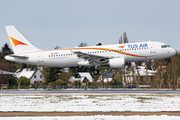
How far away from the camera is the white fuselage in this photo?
42000mm

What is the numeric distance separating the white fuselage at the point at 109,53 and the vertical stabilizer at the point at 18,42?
128 centimetres

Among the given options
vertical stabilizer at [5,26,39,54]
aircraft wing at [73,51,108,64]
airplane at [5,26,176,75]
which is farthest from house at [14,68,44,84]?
aircraft wing at [73,51,108,64]

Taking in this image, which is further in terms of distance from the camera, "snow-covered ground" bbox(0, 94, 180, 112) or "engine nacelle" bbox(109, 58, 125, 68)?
"engine nacelle" bbox(109, 58, 125, 68)

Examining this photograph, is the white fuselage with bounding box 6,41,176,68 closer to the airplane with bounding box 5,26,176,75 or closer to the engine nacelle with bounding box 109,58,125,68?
the airplane with bounding box 5,26,176,75

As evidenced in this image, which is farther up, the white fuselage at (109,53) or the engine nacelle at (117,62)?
the white fuselage at (109,53)

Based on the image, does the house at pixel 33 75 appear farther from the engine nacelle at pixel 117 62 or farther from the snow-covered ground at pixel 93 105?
the snow-covered ground at pixel 93 105

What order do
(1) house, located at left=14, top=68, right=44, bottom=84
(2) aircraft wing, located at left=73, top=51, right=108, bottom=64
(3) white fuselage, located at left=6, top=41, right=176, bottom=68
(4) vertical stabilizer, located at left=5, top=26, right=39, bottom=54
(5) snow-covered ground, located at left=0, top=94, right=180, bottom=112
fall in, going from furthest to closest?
(1) house, located at left=14, top=68, right=44, bottom=84 < (4) vertical stabilizer, located at left=5, top=26, right=39, bottom=54 < (2) aircraft wing, located at left=73, top=51, right=108, bottom=64 < (3) white fuselage, located at left=6, top=41, right=176, bottom=68 < (5) snow-covered ground, located at left=0, top=94, right=180, bottom=112

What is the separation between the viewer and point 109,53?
A: 4319cm

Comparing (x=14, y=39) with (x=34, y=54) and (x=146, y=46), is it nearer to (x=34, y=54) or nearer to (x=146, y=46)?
(x=34, y=54)

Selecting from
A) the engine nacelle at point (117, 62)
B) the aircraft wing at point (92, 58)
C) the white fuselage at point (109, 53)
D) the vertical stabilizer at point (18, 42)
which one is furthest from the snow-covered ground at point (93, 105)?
the vertical stabilizer at point (18, 42)

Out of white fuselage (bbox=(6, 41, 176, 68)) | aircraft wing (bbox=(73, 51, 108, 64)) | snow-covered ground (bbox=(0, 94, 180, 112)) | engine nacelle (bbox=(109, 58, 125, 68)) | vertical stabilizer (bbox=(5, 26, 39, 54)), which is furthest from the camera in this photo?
vertical stabilizer (bbox=(5, 26, 39, 54))

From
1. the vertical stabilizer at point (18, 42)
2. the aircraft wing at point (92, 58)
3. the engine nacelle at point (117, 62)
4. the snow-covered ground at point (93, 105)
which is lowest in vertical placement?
the snow-covered ground at point (93, 105)

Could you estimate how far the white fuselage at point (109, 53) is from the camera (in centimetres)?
4200

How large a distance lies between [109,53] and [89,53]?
11.6 feet
